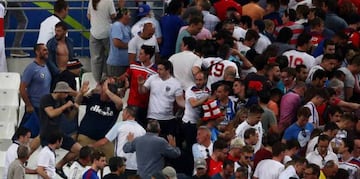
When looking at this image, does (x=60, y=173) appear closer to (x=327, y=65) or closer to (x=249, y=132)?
(x=249, y=132)

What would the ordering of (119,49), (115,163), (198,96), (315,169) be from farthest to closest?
(119,49) < (198,96) < (315,169) < (115,163)

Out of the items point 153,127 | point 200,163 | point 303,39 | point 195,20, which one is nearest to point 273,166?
point 200,163

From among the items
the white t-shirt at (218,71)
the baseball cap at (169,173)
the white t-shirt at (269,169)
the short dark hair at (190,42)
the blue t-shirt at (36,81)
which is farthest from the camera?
the short dark hair at (190,42)

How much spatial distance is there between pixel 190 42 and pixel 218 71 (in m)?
0.79

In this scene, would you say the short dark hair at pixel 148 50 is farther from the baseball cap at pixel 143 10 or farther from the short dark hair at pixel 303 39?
the short dark hair at pixel 303 39

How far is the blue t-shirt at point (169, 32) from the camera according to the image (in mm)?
27125

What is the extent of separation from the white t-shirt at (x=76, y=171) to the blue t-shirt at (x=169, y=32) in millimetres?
4399

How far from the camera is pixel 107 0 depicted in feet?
90.3

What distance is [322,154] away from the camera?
23672 mm

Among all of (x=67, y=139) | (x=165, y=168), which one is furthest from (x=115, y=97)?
(x=165, y=168)

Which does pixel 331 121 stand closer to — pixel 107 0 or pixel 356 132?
pixel 356 132

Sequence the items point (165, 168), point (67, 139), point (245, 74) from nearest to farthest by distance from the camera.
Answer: point (165, 168) → point (67, 139) → point (245, 74)

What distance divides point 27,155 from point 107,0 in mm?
5188

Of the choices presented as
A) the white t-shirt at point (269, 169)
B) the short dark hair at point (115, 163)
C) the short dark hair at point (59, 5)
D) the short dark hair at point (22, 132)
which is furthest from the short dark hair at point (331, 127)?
the short dark hair at point (59, 5)
